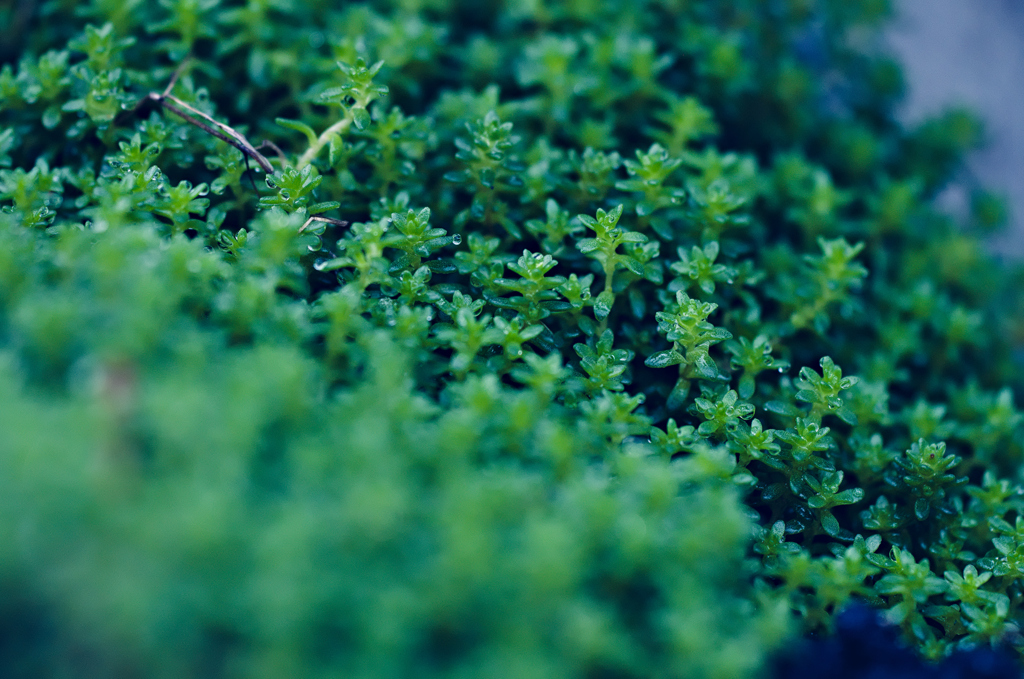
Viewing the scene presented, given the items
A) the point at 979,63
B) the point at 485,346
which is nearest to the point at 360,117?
the point at 485,346

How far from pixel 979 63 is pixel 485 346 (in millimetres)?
3170

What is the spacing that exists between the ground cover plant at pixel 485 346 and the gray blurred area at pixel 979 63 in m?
0.84

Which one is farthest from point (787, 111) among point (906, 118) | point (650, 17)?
point (906, 118)

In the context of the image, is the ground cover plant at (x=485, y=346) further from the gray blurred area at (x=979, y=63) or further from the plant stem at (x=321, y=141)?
the gray blurred area at (x=979, y=63)

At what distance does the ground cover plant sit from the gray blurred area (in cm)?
84

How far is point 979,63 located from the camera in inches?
149

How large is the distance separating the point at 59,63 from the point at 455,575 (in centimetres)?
168

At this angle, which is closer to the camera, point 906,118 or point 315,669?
point 315,669

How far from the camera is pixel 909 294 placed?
243 centimetres

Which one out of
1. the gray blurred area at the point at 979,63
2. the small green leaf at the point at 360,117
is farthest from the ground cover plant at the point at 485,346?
the gray blurred area at the point at 979,63

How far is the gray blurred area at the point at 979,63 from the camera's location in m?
3.64

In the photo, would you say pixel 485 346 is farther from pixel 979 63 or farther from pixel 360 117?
pixel 979 63

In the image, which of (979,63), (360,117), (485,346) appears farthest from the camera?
(979,63)

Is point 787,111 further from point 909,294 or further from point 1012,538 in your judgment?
point 1012,538
